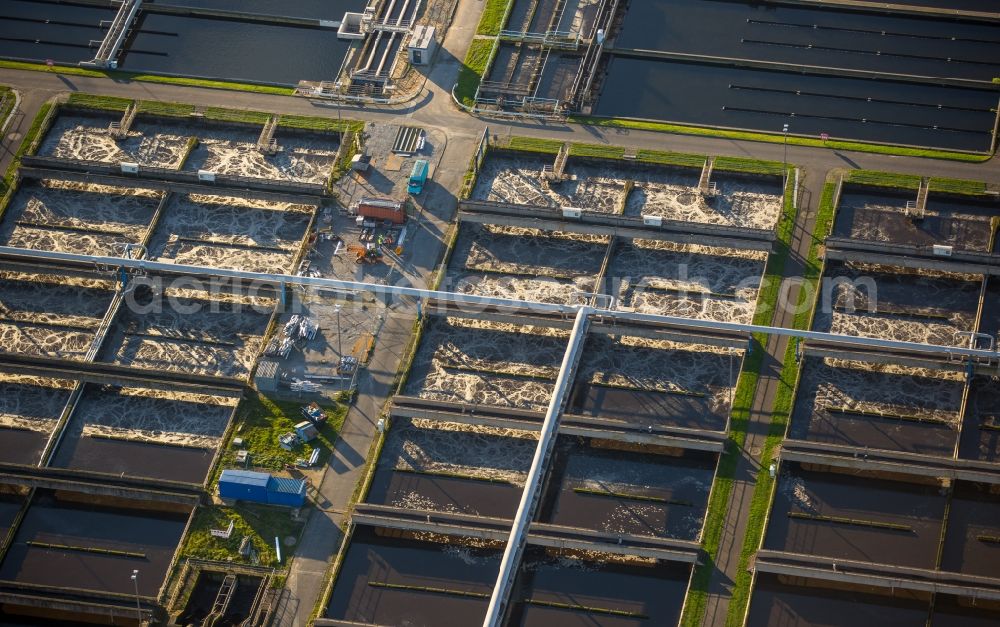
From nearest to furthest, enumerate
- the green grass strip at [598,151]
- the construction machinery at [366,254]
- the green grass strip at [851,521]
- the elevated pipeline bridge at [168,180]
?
the green grass strip at [851,521]
the construction machinery at [366,254]
the elevated pipeline bridge at [168,180]
the green grass strip at [598,151]

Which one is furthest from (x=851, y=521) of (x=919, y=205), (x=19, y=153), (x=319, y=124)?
(x=19, y=153)

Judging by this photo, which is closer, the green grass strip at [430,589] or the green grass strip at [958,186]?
the green grass strip at [430,589]

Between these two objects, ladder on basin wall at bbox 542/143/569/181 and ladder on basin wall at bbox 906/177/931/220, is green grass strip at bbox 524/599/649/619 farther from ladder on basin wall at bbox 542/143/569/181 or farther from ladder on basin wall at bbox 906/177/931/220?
ladder on basin wall at bbox 906/177/931/220

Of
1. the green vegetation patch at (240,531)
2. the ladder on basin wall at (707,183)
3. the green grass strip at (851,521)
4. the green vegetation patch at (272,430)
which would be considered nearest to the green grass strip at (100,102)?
the green vegetation patch at (272,430)

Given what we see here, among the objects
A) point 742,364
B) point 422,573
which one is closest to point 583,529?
point 422,573

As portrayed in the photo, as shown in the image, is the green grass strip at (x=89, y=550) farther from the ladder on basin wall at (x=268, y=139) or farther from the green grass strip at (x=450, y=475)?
the ladder on basin wall at (x=268, y=139)

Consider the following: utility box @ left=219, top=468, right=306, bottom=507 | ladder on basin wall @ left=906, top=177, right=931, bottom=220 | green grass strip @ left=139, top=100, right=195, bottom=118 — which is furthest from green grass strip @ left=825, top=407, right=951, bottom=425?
green grass strip @ left=139, top=100, right=195, bottom=118
